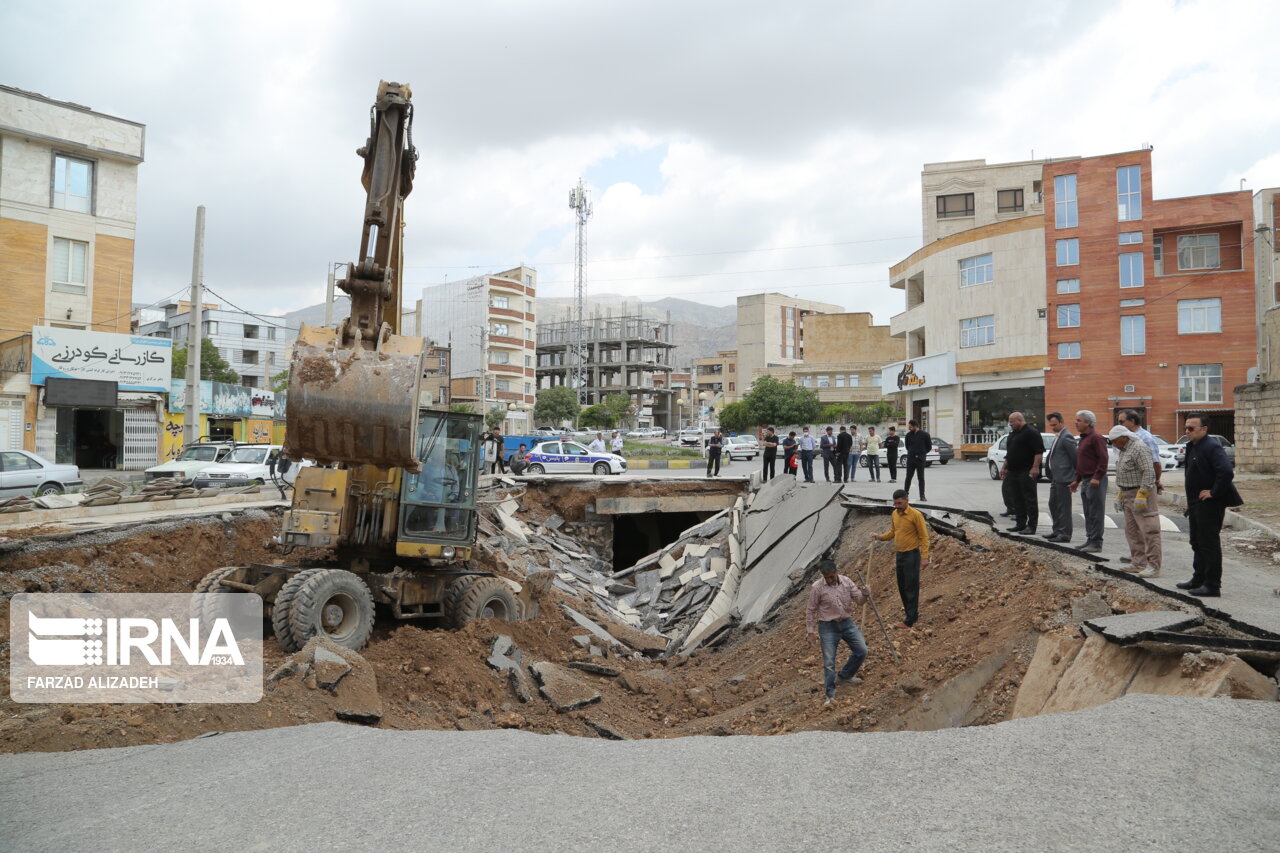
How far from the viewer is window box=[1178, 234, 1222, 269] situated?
3966 cm

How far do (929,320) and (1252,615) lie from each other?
41.9m

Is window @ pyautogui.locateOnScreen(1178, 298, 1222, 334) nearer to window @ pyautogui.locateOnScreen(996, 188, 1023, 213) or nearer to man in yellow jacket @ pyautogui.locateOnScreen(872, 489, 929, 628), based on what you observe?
window @ pyautogui.locateOnScreen(996, 188, 1023, 213)

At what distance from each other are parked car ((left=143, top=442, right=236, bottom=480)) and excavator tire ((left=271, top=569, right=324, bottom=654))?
13.9 meters

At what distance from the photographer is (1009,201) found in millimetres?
56500

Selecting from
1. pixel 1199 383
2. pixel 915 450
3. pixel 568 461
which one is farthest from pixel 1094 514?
pixel 1199 383

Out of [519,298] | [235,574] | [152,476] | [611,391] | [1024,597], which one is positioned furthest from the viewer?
[611,391]

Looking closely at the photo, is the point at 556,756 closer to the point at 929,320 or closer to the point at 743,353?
the point at 929,320

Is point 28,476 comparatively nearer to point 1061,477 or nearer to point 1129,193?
point 1061,477

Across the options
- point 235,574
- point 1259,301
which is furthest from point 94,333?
point 1259,301

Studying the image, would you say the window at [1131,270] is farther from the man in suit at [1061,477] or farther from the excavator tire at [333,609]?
the excavator tire at [333,609]

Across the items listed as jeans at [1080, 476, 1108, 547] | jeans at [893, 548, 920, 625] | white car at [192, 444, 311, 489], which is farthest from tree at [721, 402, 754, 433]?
jeans at [893, 548, 920, 625]

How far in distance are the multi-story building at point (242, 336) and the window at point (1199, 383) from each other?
58165 mm

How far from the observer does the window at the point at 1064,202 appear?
1614 inches

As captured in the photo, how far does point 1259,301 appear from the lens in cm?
3181
